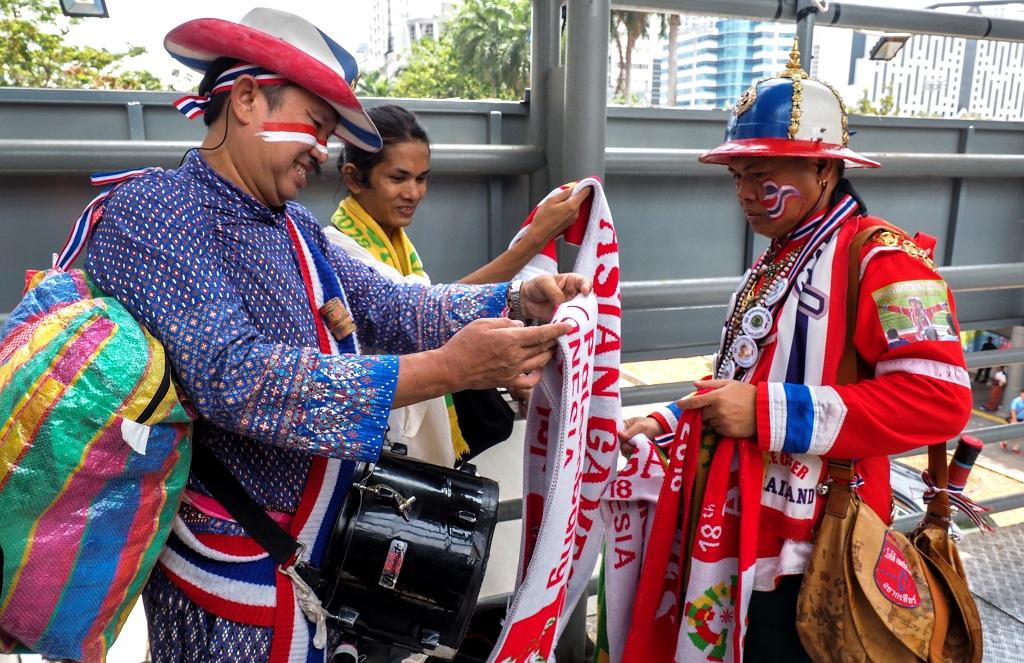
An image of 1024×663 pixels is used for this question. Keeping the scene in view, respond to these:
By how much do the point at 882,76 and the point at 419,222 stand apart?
6187 cm

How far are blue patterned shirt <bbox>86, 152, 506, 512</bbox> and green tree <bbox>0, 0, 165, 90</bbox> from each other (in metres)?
9.27

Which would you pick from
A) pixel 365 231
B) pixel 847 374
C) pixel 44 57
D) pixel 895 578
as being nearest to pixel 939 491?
pixel 895 578

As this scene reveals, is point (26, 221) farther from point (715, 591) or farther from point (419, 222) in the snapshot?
point (715, 591)

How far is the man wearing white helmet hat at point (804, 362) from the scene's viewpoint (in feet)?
4.36

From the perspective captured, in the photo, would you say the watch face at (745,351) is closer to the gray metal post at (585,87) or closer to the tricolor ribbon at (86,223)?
the gray metal post at (585,87)

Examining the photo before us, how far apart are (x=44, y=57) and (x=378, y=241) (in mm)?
12019

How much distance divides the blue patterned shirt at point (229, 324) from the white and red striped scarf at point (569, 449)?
0.37 meters

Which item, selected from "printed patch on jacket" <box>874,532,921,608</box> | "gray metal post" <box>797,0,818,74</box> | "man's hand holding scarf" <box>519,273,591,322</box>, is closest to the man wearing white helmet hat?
"printed patch on jacket" <box>874,532,921,608</box>

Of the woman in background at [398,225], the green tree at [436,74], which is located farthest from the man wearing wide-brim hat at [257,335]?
the green tree at [436,74]

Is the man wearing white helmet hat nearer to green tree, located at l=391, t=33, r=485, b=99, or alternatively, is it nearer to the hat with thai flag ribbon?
the hat with thai flag ribbon

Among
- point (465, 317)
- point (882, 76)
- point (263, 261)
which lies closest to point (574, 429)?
point (465, 317)

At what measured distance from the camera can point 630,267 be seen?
2.41 m

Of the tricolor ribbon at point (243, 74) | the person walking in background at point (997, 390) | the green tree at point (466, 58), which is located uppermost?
the green tree at point (466, 58)

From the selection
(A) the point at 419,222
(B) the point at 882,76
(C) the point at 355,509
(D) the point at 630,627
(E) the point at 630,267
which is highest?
(B) the point at 882,76
